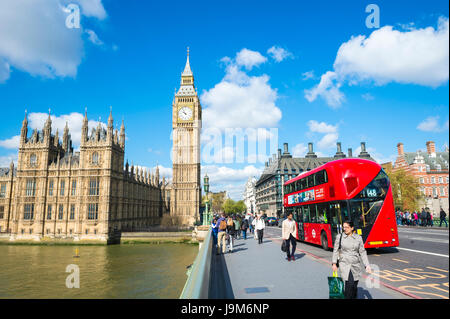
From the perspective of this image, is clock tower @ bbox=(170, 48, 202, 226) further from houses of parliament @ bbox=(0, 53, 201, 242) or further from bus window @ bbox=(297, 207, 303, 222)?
bus window @ bbox=(297, 207, 303, 222)

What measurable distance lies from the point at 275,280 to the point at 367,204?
7.39 metres

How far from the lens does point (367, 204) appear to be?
13.6m

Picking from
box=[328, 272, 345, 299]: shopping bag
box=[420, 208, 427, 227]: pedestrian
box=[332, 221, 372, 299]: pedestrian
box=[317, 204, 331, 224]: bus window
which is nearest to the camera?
box=[328, 272, 345, 299]: shopping bag

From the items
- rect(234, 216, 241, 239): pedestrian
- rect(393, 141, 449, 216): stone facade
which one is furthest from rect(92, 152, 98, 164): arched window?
rect(393, 141, 449, 216): stone facade

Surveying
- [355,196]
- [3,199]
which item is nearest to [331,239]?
[355,196]

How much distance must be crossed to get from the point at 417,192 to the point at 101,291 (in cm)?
5577

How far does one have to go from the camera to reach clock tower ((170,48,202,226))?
9134 centimetres

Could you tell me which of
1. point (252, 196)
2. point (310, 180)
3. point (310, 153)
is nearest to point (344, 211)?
point (310, 180)

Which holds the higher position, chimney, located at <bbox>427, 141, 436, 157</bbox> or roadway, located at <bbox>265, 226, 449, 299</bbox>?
chimney, located at <bbox>427, 141, 436, 157</bbox>

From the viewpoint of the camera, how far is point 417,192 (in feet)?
173

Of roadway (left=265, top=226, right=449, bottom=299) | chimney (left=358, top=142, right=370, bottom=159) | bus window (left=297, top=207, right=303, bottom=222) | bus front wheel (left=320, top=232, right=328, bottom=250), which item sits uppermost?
chimney (left=358, top=142, right=370, bottom=159)

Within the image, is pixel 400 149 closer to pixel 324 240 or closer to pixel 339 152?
pixel 339 152

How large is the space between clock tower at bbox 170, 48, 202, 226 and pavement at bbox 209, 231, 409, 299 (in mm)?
78250
